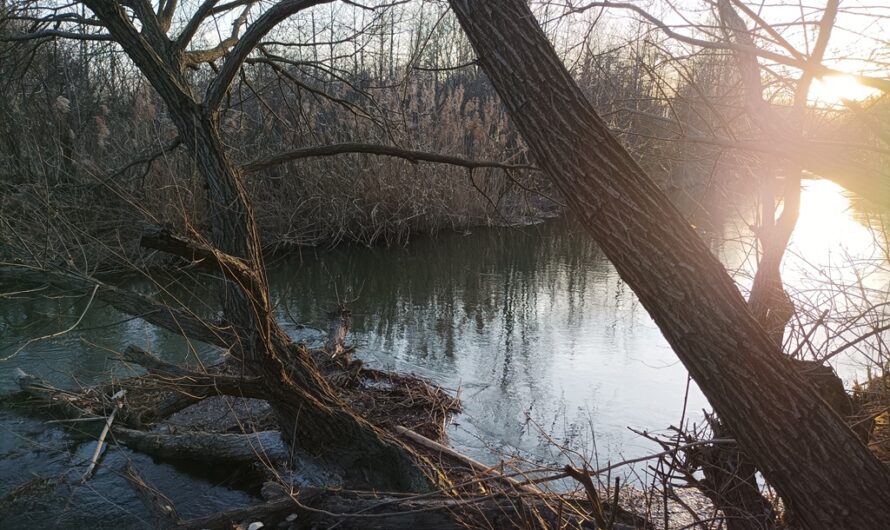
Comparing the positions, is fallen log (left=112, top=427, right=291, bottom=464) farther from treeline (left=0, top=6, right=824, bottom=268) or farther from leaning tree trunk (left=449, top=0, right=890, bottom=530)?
treeline (left=0, top=6, right=824, bottom=268)

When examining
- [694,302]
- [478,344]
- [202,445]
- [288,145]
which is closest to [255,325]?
[202,445]

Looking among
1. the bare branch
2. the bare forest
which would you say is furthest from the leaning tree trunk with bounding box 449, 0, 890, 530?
the bare branch

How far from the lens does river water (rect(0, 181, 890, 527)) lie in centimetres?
424

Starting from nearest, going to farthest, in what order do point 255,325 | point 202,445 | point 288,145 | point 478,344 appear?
point 255,325
point 202,445
point 478,344
point 288,145

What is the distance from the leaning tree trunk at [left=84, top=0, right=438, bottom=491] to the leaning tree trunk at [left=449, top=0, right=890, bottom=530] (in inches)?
65.9

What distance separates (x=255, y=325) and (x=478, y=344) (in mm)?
4434

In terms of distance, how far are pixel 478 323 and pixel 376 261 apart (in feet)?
12.5

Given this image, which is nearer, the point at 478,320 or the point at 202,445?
the point at 202,445

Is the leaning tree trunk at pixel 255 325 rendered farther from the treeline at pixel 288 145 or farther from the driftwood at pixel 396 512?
the treeline at pixel 288 145

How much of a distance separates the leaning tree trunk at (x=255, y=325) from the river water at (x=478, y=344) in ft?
2.29

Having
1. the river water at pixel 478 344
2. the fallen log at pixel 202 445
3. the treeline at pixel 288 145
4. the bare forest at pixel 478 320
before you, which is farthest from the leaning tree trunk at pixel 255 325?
the treeline at pixel 288 145

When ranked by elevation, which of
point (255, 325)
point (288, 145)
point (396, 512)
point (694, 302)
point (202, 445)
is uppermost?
point (288, 145)

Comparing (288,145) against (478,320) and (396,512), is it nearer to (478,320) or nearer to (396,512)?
(478,320)

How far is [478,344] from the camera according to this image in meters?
7.54
